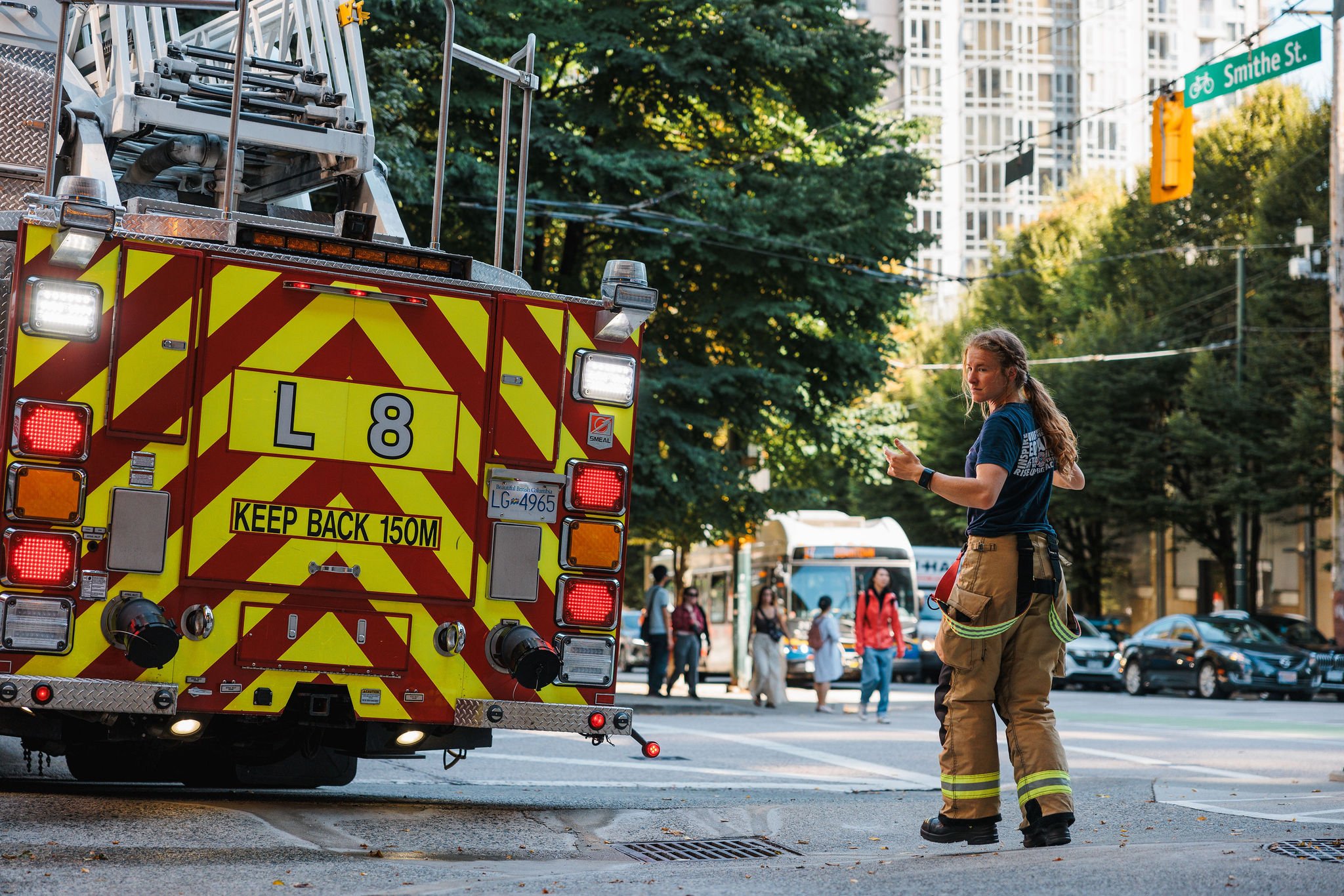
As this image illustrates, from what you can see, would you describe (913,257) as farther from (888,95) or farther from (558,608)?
(888,95)

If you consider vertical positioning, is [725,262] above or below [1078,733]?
above

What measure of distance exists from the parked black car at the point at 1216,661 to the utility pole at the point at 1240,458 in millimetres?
7588

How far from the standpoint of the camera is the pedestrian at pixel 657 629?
74.0ft

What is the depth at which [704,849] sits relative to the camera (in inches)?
279

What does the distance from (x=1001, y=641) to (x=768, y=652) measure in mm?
15569

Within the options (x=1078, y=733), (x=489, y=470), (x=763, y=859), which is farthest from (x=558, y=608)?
(x=1078, y=733)

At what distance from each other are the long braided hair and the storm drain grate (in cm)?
151

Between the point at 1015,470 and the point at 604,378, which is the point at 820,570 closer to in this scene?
the point at 604,378

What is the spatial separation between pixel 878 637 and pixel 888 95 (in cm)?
7523

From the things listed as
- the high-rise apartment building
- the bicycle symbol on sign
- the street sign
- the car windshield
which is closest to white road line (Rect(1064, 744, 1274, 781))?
the street sign

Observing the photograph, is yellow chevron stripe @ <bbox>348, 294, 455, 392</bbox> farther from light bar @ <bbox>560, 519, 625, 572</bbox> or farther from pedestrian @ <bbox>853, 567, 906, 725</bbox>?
pedestrian @ <bbox>853, 567, 906, 725</bbox>

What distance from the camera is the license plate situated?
24.1ft

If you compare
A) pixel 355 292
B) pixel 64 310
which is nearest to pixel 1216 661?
pixel 355 292

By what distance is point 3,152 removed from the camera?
806 cm
